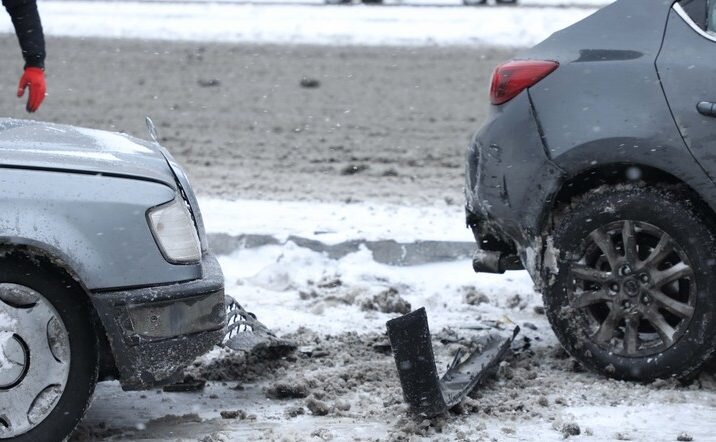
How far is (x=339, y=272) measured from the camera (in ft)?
22.5

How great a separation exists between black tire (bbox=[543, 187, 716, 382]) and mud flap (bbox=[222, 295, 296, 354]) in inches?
50.3

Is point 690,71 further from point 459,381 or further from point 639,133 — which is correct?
point 459,381

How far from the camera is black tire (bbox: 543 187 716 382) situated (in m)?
4.82

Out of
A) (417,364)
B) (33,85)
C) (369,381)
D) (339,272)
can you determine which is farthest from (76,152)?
(339,272)

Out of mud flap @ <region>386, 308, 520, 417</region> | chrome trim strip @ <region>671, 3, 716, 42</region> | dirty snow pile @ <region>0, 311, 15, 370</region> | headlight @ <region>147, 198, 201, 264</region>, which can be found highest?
chrome trim strip @ <region>671, 3, 716, 42</region>

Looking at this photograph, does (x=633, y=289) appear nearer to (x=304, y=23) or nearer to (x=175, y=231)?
(x=175, y=231)

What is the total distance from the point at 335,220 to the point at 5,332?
12.9 feet

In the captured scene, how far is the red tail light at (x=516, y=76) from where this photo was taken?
514 centimetres

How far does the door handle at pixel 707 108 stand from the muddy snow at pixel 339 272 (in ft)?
3.86

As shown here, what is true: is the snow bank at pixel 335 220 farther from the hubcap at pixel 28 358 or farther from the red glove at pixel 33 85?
the hubcap at pixel 28 358

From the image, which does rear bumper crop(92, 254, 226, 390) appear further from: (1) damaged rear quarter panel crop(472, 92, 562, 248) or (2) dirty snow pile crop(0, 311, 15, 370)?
(1) damaged rear quarter panel crop(472, 92, 562, 248)

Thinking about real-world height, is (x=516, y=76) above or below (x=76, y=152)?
above

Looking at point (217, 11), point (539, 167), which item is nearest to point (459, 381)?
point (539, 167)

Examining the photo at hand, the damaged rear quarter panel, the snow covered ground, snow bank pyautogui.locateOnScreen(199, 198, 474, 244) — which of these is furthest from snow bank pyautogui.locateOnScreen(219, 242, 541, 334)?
the damaged rear quarter panel
